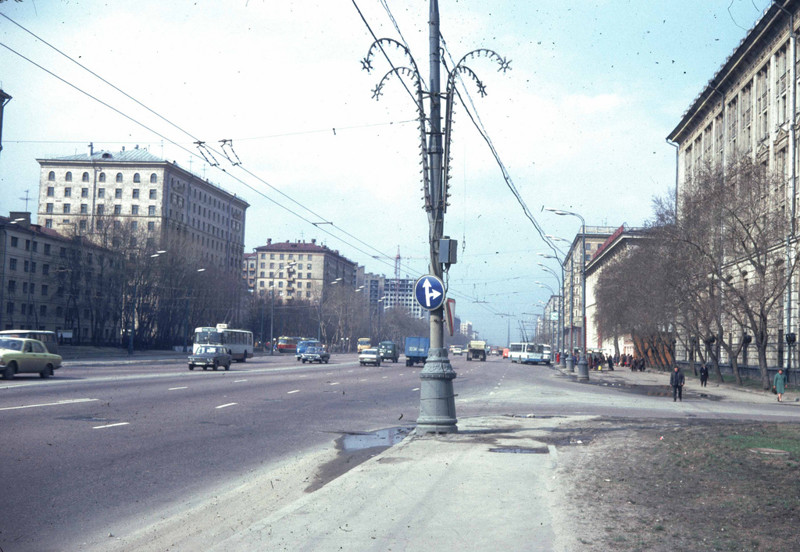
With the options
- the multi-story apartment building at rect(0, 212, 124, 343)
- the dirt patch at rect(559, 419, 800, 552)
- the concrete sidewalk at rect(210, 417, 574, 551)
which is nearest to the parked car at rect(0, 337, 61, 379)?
the concrete sidewalk at rect(210, 417, 574, 551)

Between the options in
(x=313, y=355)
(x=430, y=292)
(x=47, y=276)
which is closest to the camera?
(x=430, y=292)

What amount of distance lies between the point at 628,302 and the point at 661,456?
52149mm

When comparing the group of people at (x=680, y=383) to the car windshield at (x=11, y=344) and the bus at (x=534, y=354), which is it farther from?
the bus at (x=534, y=354)

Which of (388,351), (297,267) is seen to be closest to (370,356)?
(388,351)

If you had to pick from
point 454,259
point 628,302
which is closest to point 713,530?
point 454,259

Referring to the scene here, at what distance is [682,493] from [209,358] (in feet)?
123

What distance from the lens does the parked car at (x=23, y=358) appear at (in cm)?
2667

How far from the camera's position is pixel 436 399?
43.3ft

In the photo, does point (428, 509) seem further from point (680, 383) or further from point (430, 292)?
point (680, 383)

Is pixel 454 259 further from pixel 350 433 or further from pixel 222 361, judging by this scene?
pixel 222 361

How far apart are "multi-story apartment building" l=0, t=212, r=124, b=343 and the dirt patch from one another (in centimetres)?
7463

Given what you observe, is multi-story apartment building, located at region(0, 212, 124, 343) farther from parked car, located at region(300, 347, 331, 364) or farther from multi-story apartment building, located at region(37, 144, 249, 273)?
multi-story apartment building, located at region(37, 144, 249, 273)

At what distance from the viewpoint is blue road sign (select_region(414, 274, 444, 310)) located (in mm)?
13414

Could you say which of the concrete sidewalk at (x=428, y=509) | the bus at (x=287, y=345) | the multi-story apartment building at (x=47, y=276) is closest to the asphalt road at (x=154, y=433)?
the concrete sidewalk at (x=428, y=509)
